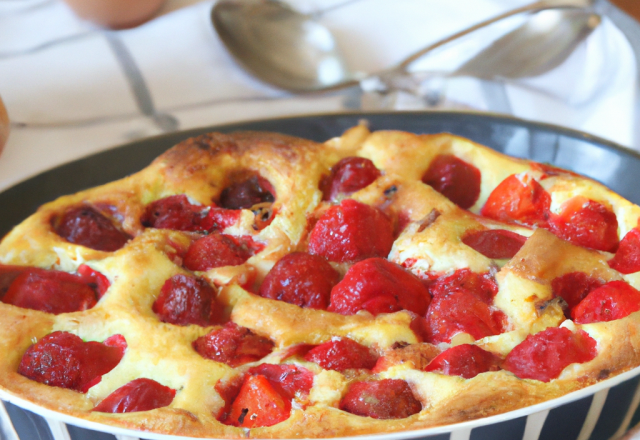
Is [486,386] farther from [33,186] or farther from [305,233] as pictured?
[33,186]

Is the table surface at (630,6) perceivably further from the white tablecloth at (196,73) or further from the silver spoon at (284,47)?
the silver spoon at (284,47)

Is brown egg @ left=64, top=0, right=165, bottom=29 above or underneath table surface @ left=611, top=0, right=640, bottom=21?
underneath

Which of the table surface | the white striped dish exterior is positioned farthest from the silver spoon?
the white striped dish exterior

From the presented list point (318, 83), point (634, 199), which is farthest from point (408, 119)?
point (634, 199)

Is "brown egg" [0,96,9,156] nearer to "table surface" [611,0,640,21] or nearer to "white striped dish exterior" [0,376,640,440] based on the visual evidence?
"white striped dish exterior" [0,376,640,440]

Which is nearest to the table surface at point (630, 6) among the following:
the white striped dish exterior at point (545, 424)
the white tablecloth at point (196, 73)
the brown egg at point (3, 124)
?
the white tablecloth at point (196, 73)

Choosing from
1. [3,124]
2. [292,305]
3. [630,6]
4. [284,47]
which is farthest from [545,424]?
[630,6]
